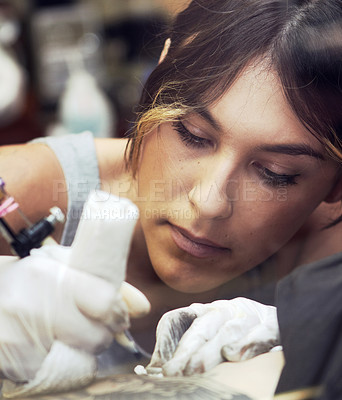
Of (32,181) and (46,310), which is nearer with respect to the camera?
(46,310)

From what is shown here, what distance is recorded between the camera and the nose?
1.59 ft

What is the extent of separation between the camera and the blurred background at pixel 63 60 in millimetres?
1684

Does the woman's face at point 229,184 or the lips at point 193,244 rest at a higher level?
the woman's face at point 229,184

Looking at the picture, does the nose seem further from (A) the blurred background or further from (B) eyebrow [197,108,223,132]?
(A) the blurred background

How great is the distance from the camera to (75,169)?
59 cm

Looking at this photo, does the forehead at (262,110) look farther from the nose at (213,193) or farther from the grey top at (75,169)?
the grey top at (75,169)

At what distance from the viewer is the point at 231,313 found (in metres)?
0.49

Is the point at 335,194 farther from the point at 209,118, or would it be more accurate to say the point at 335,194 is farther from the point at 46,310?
the point at 46,310

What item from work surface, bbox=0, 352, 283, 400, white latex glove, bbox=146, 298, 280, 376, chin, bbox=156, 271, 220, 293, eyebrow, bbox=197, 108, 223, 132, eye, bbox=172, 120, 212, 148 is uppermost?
eyebrow, bbox=197, 108, 223, 132

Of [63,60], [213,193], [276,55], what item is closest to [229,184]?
[213,193]

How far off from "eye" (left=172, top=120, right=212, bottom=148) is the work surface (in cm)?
21

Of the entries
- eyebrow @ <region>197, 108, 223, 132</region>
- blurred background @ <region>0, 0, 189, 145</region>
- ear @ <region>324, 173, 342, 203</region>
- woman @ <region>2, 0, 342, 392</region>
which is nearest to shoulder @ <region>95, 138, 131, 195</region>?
woman @ <region>2, 0, 342, 392</region>

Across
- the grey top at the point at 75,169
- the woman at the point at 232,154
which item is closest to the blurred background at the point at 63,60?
the grey top at the point at 75,169

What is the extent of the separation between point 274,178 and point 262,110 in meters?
0.07
